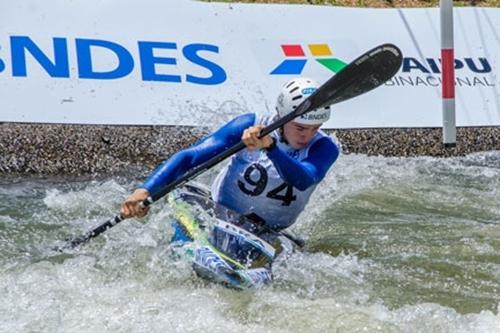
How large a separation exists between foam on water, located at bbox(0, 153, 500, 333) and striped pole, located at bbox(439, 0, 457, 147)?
0.67 metres

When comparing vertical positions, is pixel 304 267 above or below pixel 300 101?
below

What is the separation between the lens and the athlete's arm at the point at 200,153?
580 cm

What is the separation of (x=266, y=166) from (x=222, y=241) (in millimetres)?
511

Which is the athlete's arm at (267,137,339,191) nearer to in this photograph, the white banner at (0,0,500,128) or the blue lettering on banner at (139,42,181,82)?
the white banner at (0,0,500,128)

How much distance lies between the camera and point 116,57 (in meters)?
8.60

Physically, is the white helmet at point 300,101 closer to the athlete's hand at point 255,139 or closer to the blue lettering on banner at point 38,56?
the athlete's hand at point 255,139

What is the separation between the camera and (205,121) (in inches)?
345

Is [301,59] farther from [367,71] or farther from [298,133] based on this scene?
[298,133]

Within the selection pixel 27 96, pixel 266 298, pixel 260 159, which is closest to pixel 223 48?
pixel 27 96

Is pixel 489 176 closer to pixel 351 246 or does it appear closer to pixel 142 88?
pixel 351 246

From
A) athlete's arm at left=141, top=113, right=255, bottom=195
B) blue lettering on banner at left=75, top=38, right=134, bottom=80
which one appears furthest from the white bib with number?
blue lettering on banner at left=75, top=38, right=134, bottom=80

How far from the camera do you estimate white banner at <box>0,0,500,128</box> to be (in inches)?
331

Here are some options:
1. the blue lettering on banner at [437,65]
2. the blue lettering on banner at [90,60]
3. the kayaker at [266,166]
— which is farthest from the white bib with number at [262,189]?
the blue lettering on banner at [437,65]

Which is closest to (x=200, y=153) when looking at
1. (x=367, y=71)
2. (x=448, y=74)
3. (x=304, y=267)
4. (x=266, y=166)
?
(x=266, y=166)
